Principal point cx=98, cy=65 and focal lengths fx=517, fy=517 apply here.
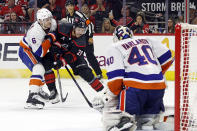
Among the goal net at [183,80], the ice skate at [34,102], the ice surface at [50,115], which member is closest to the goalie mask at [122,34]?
the goal net at [183,80]

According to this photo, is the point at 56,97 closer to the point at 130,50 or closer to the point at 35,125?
the point at 35,125

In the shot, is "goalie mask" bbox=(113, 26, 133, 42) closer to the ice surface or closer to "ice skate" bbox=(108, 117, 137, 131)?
"ice skate" bbox=(108, 117, 137, 131)

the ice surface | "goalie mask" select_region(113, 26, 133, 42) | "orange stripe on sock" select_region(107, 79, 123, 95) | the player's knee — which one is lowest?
the ice surface

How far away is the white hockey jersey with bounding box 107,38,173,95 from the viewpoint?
11.1ft

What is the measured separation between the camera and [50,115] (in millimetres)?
4668

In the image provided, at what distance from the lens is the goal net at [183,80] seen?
10.8 feet

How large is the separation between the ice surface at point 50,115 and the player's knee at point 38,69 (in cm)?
36

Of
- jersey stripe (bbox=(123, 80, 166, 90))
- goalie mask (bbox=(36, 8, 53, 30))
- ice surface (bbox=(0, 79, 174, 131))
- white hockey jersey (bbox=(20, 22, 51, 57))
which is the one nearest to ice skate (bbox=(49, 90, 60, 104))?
ice surface (bbox=(0, 79, 174, 131))

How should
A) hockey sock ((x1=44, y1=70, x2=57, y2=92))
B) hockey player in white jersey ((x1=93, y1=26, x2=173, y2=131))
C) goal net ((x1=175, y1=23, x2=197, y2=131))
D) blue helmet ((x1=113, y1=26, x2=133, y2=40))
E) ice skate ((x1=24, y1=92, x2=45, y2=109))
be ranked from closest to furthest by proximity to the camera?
goal net ((x1=175, y1=23, x2=197, y2=131)) < hockey player in white jersey ((x1=93, y1=26, x2=173, y2=131)) < blue helmet ((x1=113, y1=26, x2=133, y2=40)) < ice skate ((x1=24, y1=92, x2=45, y2=109)) < hockey sock ((x1=44, y1=70, x2=57, y2=92))

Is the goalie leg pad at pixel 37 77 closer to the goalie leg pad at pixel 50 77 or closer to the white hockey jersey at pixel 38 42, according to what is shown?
the white hockey jersey at pixel 38 42

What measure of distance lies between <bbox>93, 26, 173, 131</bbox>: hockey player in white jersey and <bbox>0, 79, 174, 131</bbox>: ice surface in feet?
1.91

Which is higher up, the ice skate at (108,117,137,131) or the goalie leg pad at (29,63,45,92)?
the goalie leg pad at (29,63,45,92)

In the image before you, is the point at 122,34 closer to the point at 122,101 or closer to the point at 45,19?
the point at 122,101

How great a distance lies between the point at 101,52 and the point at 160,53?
419 cm
